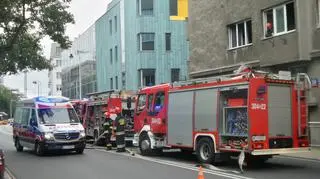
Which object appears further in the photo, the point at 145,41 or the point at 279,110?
the point at 145,41

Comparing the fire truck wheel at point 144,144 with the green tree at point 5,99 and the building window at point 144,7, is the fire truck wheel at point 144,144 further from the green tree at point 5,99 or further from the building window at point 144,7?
the green tree at point 5,99

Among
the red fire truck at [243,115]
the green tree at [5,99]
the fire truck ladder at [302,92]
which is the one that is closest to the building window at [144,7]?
the red fire truck at [243,115]

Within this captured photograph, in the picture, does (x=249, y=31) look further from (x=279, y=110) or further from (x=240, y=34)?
(x=279, y=110)

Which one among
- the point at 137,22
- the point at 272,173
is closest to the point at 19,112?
the point at 272,173

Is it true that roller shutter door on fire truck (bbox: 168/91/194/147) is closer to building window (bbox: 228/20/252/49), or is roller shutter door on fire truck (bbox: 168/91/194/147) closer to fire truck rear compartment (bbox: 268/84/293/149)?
fire truck rear compartment (bbox: 268/84/293/149)

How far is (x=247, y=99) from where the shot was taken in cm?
1608

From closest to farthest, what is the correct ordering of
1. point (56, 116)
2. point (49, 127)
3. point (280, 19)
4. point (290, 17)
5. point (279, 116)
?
point (279, 116), point (49, 127), point (56, 116), point (290, 17), point (280, 19)

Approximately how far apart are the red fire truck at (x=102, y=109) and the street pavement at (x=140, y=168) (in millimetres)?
5696

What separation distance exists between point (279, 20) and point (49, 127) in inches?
449

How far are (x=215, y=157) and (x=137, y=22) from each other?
34.8 m

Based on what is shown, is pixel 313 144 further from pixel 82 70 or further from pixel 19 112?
pixel 82 70

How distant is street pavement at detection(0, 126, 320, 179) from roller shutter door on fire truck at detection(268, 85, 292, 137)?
112cm

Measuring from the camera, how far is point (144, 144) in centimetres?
2194

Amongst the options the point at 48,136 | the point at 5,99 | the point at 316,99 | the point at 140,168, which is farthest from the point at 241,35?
the point at 5,99
